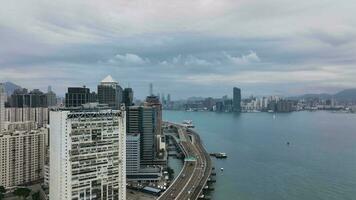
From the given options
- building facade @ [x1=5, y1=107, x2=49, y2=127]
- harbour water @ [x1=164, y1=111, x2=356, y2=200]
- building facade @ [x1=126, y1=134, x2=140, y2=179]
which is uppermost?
building facade @ [x1=5, y1=107, x2=49, y2=127]

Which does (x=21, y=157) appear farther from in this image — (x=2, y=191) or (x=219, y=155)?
(x=219, y=155)

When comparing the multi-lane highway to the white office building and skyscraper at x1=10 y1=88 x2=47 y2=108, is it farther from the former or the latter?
skyscraper at x1=10 y1=88 x2=47 y2=108

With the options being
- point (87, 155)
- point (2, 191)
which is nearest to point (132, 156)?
point (2, 191)

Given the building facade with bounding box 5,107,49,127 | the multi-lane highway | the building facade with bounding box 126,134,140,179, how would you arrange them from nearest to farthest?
the multi-lane highway, the building facade with bounding box 126,134,140,179, the building facade with bounding box 5,107,49,127

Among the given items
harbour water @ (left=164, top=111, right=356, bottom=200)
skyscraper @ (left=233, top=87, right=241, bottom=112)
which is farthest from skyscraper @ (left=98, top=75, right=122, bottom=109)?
skyscraper @ (left=233, top=87, right=241, bottom=112)

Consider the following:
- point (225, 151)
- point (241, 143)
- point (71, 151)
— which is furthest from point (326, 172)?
point (71, 151)

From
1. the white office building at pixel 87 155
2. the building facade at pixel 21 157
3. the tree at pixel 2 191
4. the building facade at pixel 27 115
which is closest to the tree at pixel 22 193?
the tree at pixel 2 191

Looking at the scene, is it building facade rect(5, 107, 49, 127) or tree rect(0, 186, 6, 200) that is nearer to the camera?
tree rect(0, 186, 6, 200)

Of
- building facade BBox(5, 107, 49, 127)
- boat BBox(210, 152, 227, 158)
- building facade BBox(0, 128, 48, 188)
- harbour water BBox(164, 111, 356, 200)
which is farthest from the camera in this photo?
building facade BBox(5, 107, 49, 127)
